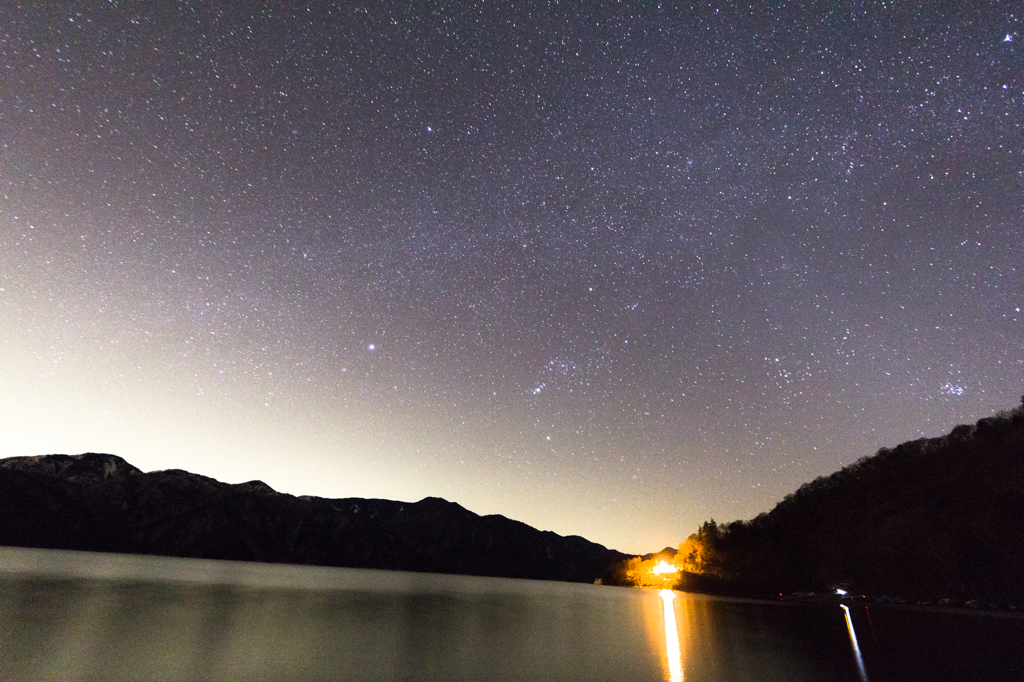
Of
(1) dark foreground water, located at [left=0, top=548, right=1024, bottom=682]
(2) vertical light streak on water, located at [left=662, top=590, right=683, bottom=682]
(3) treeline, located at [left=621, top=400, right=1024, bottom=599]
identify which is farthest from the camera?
(3) treeline, located at [left=621, top=400, right=1024, bottom=599]

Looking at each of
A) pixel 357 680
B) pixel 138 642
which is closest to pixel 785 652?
pixel 357 680

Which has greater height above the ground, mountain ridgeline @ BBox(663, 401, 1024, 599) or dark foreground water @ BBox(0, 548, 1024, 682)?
mountain ridgeline @ BBox(663, 401, 1024, 599)

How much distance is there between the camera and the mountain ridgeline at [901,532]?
91.1 metres

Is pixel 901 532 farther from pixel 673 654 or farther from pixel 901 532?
pixel 673 654

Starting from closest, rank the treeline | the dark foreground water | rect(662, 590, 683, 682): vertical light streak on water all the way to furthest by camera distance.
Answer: the dark foreground water
rect(662, 590, 683, 682): vertical light streak on water
the treeline

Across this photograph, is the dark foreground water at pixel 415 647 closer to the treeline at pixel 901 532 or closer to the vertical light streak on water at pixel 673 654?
the vertical light streak on water at pixel 673 654

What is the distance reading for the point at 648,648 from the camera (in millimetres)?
35938

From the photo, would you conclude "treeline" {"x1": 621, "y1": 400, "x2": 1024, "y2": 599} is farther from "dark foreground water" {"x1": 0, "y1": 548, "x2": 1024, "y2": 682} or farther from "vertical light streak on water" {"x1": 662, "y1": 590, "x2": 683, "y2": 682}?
"vertical light streak on water" {"x1": 662, "y1": 590, "x2": 683, "y2": 682}

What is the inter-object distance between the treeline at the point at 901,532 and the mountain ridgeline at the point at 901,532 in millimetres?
210

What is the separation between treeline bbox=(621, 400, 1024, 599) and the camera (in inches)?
3588

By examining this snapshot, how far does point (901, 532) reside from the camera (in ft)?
348

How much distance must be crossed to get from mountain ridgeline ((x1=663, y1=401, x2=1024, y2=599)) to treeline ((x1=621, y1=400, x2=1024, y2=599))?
0.21 m

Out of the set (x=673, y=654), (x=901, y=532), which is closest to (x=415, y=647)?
(x=673, y=654)

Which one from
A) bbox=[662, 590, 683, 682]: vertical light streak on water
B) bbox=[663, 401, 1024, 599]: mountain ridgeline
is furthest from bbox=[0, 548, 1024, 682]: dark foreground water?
bbox=[663, 401, 1024, 599]: mountain ridgeline
